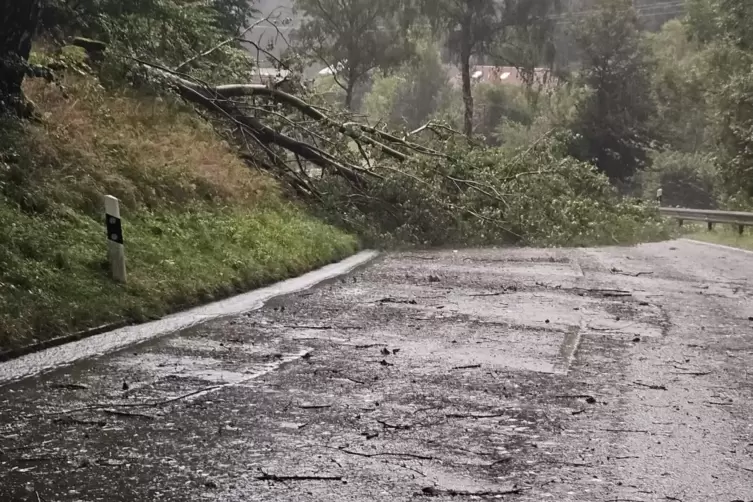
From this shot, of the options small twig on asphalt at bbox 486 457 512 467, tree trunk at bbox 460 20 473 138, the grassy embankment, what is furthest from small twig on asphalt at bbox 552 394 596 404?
tree trunk at bbox 460 20 473 138

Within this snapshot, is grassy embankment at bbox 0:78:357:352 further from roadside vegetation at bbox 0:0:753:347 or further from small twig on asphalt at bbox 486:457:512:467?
small twig on asphalt at bbox 486:457:512:467

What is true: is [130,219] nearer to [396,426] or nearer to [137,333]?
[137,333]

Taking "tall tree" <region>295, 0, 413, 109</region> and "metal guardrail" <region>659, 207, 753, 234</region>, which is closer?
"metal guardrail" <region>659, 207, 753, 234</region>

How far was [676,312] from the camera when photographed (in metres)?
10.1

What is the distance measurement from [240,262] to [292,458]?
23.1 feet

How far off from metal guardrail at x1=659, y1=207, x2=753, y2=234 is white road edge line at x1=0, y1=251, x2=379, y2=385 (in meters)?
16.1

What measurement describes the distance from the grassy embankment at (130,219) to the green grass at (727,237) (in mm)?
10845

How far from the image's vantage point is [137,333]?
26.3 feet

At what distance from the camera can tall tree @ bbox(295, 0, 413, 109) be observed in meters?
45.0

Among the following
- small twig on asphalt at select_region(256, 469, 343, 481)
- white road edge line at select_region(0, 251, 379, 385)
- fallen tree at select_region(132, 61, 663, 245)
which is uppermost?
fallen tree at select_region(132, 61, 663, 245)

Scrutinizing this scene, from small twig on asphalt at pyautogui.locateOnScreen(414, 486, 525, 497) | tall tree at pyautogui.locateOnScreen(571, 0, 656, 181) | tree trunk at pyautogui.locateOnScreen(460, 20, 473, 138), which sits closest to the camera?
small twig on asphalt at pyautogui.locateOnScreen(414, 486, 525, 497)

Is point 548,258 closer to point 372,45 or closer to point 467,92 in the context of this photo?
point 467,92

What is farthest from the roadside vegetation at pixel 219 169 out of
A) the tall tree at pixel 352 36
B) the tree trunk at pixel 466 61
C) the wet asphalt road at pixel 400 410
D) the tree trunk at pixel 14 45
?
the tall tree at pixel 352 36

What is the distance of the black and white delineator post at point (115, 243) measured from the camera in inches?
363
